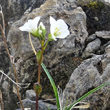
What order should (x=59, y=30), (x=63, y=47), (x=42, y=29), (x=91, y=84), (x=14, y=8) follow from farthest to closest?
(x=14, y=8) → (x=63, y=47) → (x=91, y=84) → (x=59, y=30) → (x=42, y=29)

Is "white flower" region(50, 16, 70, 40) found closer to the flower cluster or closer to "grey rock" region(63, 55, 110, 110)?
the flower cluster

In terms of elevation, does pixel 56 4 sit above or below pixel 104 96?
above

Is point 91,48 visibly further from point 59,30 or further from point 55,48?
point 59,30

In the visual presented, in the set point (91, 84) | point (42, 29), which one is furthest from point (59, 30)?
point (91, 84)

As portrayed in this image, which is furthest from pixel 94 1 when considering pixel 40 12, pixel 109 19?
pixel 40 12

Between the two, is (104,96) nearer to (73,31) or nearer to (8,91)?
(73,31)

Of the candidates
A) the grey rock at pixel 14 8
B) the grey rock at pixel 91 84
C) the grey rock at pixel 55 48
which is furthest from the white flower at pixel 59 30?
the grey rock at pixel 14 8

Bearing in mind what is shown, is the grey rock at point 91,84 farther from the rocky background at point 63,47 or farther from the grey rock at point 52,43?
the grey rock at point 52,43
